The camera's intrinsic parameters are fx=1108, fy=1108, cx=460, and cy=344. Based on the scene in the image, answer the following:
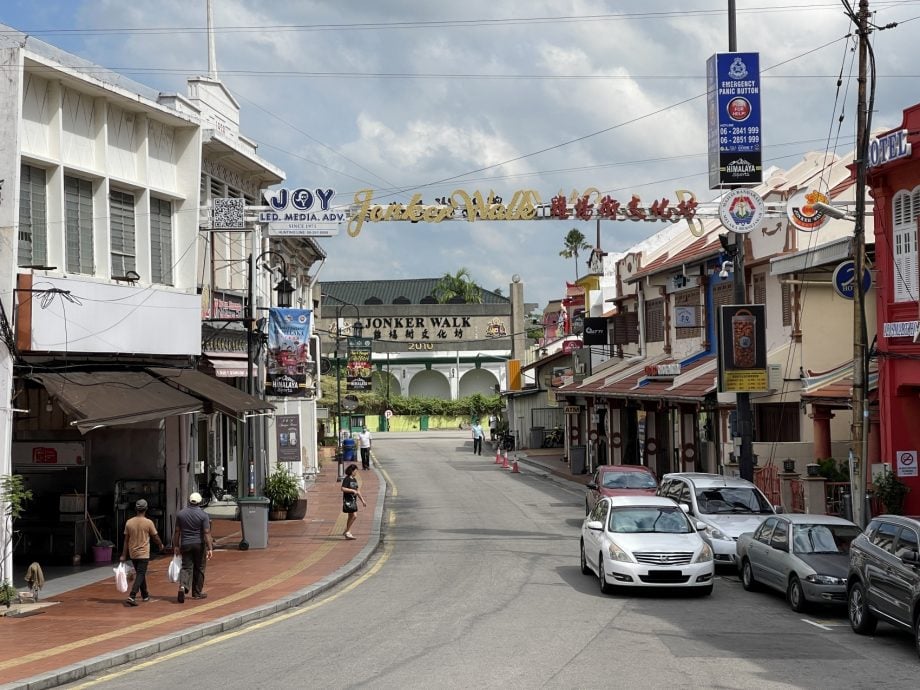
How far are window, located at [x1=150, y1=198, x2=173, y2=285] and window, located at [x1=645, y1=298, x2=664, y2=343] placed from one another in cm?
2409

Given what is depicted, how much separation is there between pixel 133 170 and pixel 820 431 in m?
18.1

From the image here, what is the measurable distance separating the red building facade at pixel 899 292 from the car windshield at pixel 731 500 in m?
3.84

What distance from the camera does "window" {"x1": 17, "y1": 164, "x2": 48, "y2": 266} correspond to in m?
18.9

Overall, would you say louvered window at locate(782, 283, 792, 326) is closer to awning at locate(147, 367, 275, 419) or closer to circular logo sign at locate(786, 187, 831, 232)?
circular logo sign at locate(786, 187, 831, 232)

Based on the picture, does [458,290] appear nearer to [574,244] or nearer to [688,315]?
[574,244]

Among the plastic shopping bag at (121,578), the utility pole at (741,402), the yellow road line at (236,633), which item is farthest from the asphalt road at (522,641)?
the utility pole at (741,402)

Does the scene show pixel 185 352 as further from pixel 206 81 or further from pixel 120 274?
pixel 206 81

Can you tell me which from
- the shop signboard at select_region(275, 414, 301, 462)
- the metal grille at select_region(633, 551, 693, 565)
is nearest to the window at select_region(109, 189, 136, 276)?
the metal grille at select_region(633, 551, 693, 565)

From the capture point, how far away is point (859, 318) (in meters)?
21.6

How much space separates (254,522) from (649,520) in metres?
9.33

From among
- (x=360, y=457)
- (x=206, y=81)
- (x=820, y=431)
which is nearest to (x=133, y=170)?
(x=206, y=81)

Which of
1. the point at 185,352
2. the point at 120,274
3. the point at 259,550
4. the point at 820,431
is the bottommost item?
the point at 259,550

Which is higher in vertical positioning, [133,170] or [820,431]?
[133,170]

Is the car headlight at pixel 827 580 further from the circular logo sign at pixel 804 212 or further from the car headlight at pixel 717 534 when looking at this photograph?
the circular logo sign at pixel 804 212
